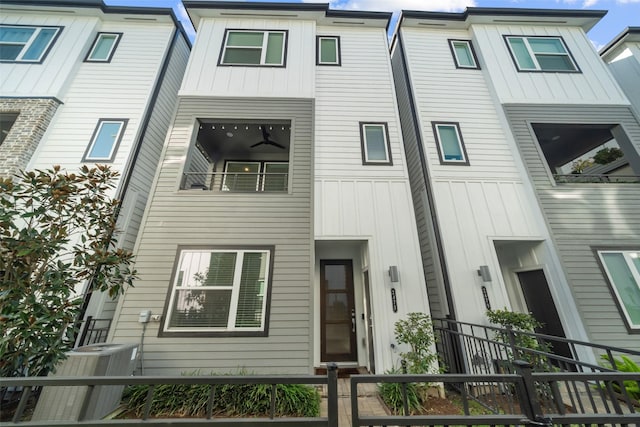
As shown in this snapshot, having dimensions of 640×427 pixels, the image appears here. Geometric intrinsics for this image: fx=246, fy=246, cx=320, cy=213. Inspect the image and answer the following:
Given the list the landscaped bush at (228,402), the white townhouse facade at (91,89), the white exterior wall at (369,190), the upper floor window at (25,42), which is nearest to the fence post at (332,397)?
the landscaped bush at (228,402)

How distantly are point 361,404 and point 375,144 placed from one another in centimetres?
545

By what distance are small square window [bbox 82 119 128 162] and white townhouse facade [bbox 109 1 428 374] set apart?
1488 millimetres

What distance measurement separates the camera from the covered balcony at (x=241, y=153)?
22.2 feet

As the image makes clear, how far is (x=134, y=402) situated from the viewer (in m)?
3.65

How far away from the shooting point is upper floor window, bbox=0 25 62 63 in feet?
22.4

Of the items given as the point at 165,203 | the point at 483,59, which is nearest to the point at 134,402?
the point at 165,203

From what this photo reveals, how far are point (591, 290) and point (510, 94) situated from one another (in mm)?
5247

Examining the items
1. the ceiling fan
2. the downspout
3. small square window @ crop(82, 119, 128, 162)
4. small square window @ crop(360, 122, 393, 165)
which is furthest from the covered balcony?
small square window @ crop(360, 122, 393, 165)

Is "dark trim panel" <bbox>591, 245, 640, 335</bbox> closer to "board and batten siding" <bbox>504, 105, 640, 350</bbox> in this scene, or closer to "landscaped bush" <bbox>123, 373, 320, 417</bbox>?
"board and batten siding" <bbox>504, 105, 640, 350</bbox>

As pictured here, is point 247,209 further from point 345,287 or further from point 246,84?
point 246,84

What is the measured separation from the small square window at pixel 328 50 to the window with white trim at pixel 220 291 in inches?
240

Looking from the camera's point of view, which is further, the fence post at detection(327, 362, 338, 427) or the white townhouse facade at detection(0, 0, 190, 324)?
the white townhouse facade at detection(0, 0, 190, 324)

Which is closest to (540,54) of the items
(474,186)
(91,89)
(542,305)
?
(474,186)

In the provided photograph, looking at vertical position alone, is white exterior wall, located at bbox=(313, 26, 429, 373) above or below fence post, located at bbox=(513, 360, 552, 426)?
above
